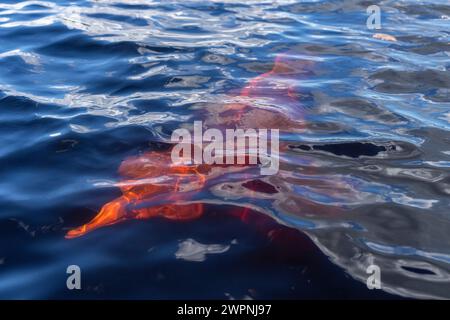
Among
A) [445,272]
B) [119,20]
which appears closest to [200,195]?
[445,272]

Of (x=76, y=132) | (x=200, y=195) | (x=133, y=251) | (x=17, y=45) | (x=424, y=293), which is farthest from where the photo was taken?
(x=17, y=45)

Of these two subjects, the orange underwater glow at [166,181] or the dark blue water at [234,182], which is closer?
the dark blue water at [234,182]

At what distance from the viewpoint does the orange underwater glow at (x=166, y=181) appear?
331 cm

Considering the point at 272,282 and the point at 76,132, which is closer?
the point at 272,282

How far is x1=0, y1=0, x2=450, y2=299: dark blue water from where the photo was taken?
2.83m

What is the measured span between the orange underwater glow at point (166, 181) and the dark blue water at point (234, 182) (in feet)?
0.28

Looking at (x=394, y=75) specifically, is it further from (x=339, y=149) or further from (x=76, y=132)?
(x=76, y=132)

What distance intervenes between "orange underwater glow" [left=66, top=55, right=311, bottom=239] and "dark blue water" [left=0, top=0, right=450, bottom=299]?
0.28ft

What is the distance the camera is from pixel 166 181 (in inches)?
144

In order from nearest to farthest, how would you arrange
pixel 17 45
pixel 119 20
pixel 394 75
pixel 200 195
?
pixel 200 195 → pixel 394 75 → pixel 17 45 → pixel 119 20

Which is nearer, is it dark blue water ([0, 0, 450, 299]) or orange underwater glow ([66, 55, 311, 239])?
dark blue water ([0, 0, 450, 299])

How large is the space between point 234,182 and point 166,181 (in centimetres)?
50

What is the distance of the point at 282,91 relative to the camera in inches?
209

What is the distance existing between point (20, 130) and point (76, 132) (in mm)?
570
